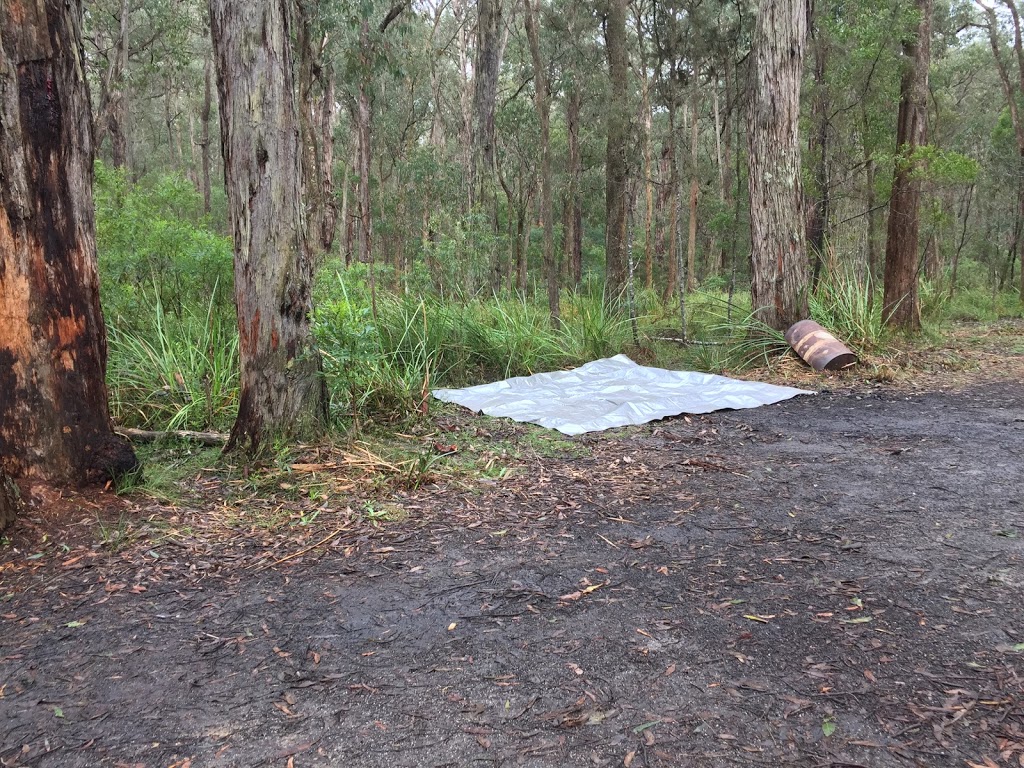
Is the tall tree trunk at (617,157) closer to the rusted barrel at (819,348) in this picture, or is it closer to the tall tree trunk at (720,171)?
the rusted barrel at (819,348)

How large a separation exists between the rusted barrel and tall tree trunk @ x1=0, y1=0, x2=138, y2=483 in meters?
6.49

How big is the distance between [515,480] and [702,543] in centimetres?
134

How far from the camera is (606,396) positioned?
6367 mm

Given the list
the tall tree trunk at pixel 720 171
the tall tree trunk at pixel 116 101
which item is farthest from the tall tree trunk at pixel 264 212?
the tall tree trunk at pixel 720 171

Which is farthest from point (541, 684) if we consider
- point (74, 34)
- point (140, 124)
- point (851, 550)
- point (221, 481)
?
point (140, 124)

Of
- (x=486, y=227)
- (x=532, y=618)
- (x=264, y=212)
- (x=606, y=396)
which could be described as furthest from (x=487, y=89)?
(x=532, y=618)

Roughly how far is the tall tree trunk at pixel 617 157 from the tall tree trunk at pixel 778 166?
9.67 ft

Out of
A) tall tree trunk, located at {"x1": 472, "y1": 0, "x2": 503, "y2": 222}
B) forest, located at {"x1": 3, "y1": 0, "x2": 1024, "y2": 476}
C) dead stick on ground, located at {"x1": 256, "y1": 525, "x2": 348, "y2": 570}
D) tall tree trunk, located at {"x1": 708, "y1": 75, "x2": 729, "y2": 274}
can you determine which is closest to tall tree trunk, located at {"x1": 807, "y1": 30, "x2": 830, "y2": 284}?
forest, located at {"x1": 3, "y1": 0, "x2": 1024, "y2": 476}

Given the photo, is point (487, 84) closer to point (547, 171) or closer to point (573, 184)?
point (573, 184)

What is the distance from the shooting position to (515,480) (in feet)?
13.6

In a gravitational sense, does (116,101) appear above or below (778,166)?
above

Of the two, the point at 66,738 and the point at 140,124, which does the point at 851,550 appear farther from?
the point at 140,124

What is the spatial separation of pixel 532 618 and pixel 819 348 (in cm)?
590

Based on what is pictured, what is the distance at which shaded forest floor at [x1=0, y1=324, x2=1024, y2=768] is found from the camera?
1.81m
